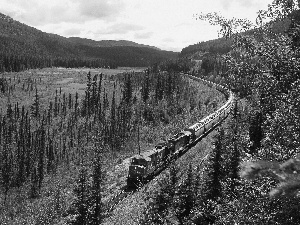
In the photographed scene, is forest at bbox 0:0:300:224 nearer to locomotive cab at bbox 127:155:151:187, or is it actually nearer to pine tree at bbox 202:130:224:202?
pine tree at bbox 202:130:224:202

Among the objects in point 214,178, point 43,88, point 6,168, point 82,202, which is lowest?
point 6,168

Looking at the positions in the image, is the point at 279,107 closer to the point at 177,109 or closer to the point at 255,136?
the point at 255,136

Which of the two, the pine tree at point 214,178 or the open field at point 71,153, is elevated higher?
the pine tree at point 214,178

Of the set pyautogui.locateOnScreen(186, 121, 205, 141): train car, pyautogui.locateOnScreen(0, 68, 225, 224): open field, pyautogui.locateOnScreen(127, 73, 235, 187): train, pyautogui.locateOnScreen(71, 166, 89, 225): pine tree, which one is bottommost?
pyautogui.locateOnScreen(0, 68, 225, 224): open field

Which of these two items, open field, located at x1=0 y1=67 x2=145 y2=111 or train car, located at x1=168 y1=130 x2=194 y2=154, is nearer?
train car, located at x1=168 y1=130 x2=194 y2=154

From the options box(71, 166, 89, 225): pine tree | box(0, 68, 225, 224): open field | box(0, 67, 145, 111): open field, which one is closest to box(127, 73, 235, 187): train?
box(0, 68, 225, 224): open field

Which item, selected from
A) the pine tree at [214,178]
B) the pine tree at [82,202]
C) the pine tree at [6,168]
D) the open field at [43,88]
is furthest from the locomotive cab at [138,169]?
the open field at [43,88]

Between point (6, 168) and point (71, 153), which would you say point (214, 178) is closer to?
point (6, 168)

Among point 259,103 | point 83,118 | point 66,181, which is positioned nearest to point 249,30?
point 259,103

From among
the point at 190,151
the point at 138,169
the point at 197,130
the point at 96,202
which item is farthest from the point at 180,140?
the point at 96,202

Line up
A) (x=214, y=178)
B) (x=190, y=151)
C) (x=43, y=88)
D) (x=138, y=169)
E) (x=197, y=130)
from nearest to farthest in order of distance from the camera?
1. (x=214, y=178)
2. (x=138, y=169)
3. (x=190, y=151)
4. (x=197, y=130)
5. (x=43, y=88)

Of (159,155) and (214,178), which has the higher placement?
(214,178)

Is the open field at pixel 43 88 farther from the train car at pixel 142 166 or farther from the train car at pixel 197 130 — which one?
the train car at pixel 142 166

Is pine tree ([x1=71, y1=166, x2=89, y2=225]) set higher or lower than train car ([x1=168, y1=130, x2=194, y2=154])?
lower
